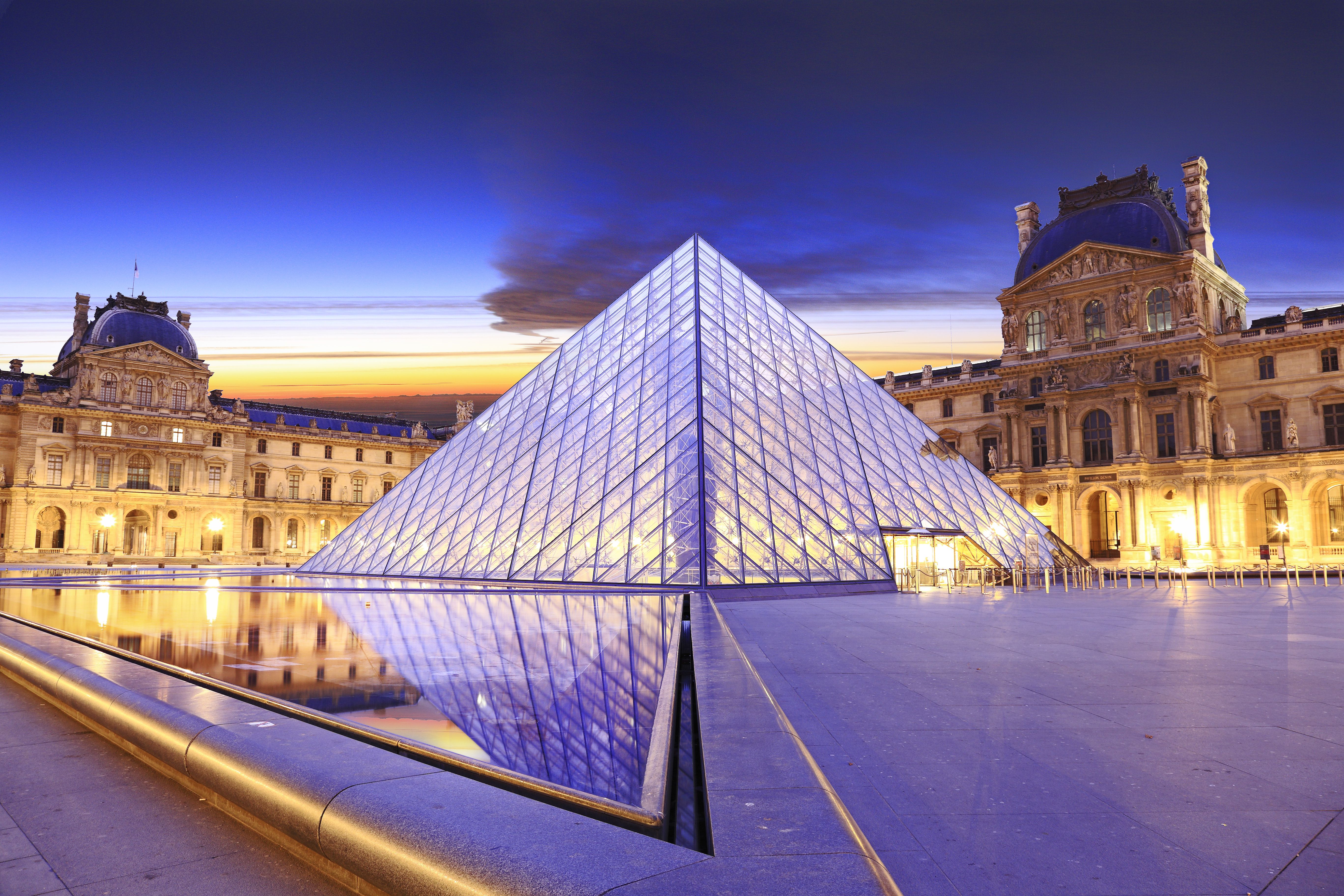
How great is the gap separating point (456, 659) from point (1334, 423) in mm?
49934

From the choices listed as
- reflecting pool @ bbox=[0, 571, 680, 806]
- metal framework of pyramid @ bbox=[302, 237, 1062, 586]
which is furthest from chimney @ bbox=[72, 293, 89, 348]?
reflecting pool @ bbox=[0, 571, 680, 806]

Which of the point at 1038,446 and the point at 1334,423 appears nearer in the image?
the point at 1334,423

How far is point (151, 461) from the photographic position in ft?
197

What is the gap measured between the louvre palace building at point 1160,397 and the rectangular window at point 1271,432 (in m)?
0.11

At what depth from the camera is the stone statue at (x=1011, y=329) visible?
170 feet

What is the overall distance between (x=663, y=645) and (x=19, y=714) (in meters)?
5.43

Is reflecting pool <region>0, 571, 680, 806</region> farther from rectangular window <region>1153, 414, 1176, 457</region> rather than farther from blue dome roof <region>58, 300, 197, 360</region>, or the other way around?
blue dome roof <region>58, 300, 197, 360</region>

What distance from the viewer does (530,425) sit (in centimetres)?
2814

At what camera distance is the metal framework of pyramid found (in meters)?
20.2

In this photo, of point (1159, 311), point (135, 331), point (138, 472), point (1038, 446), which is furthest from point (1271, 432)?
point (135, 331)

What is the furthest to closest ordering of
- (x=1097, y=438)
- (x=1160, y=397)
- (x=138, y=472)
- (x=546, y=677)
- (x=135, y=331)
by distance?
(x=135, y=331), (x=138, y=472), (x=1097, y=438), (x=1160, y=397), (x=546, y=677)

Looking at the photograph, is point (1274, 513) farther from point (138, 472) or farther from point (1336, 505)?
point (138, 472)

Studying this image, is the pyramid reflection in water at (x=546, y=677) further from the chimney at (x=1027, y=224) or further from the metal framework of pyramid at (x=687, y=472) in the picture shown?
the chimney at (x=1027, y=224)

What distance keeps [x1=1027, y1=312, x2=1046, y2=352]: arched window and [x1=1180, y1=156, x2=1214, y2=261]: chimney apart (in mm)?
9193
